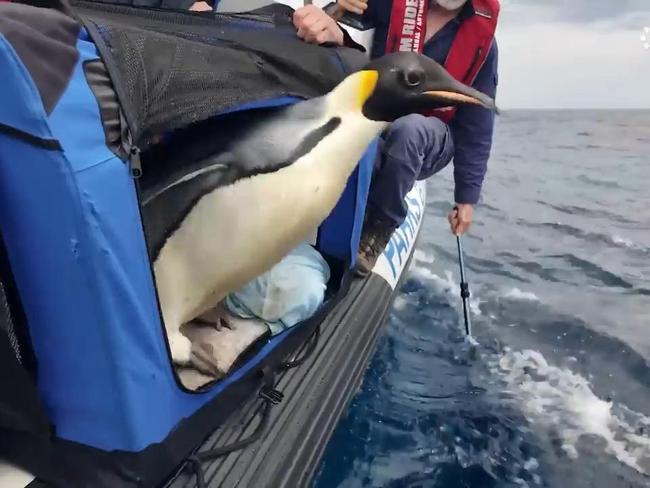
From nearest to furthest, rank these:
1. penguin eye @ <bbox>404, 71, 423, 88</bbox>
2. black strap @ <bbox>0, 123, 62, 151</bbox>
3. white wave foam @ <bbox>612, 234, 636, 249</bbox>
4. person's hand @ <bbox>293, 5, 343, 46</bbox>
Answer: black strap @ <bbox>0, 123, 62, 151</bbox>
penguin eye @ <bbox>404, 71, 423, 88</bbox>
person's hand @ <bbox>293, 5, 343, 46</bbox>
white wave foam @ <bbox>612, 234, 636, 249</bbox>

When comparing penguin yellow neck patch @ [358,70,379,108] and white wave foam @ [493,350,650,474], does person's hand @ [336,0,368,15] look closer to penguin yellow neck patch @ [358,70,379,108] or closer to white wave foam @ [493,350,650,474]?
penguin yellow neck patch @ [358,70,379,108]

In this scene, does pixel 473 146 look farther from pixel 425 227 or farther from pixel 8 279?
pixel 425 227

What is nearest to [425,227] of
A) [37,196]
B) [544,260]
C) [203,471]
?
Result: [544,260]

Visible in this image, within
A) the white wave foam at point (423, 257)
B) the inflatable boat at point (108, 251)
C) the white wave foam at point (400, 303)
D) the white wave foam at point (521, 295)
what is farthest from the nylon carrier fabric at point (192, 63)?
the white wave foam at point (423, 257)

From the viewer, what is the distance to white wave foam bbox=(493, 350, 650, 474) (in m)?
1.69

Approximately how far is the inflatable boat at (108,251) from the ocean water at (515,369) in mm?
465

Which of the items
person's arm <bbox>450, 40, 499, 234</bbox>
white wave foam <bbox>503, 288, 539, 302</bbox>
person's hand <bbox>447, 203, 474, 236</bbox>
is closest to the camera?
person's arm <bbox>450, 40, 499, 234</bbox>

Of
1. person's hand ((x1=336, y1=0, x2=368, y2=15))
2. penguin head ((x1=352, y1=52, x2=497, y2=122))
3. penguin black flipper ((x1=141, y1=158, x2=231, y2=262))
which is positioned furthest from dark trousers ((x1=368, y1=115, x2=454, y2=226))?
penguin black flipper ((x1=141, y1=158, x2=231, y2=262))

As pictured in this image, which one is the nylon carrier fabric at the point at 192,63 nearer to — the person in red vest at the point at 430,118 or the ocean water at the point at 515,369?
the person in red vest at the point at 430,118

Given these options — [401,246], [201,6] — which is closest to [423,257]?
[401,246]

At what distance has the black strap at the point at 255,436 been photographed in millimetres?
1016

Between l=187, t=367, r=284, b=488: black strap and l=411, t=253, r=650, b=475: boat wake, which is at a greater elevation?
l=187, t=367, r=284, b=488: black strap

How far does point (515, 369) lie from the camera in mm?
2062

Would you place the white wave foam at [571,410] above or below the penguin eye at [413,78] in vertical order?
below
